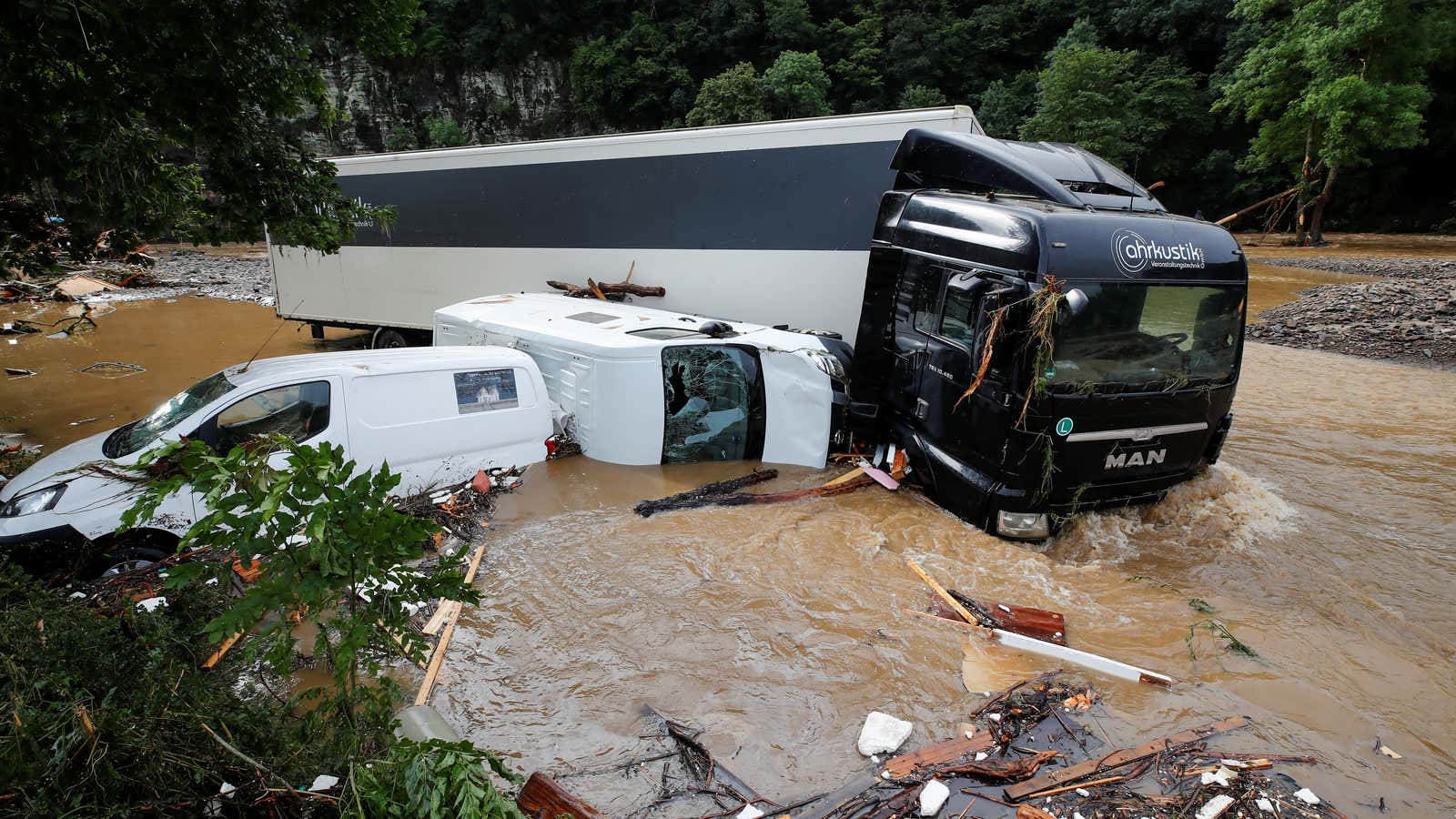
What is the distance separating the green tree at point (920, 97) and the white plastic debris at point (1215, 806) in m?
39.0

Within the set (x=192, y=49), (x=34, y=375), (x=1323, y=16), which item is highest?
(x=1323, y=16)

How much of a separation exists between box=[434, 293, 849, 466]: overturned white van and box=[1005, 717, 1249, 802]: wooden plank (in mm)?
3892

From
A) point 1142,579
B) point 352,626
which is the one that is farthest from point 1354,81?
point 352,626

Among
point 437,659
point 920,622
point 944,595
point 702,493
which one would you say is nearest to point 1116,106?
point 702,493

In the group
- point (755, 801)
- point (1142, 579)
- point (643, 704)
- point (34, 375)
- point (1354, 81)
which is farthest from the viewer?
point (1354, 81)

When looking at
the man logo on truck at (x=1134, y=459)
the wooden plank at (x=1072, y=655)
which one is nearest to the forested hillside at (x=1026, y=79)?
the man logo on truck at (x=1134, y=459)

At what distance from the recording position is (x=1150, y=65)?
3953 cm

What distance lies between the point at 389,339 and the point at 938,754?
11553mm

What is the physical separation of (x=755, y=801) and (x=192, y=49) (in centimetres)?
554

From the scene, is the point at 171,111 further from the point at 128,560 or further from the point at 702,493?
the point at 702,493

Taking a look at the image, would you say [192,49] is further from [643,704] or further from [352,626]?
[643,704]

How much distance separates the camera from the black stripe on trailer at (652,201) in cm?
804

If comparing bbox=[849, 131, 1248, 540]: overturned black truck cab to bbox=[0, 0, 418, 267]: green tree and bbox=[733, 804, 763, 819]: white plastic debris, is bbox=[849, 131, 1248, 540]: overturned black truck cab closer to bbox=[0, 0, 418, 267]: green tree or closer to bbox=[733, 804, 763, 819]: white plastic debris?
bbox=[733, 804, 763, 819]: white plastic debris

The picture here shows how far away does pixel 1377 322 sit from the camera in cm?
1407
